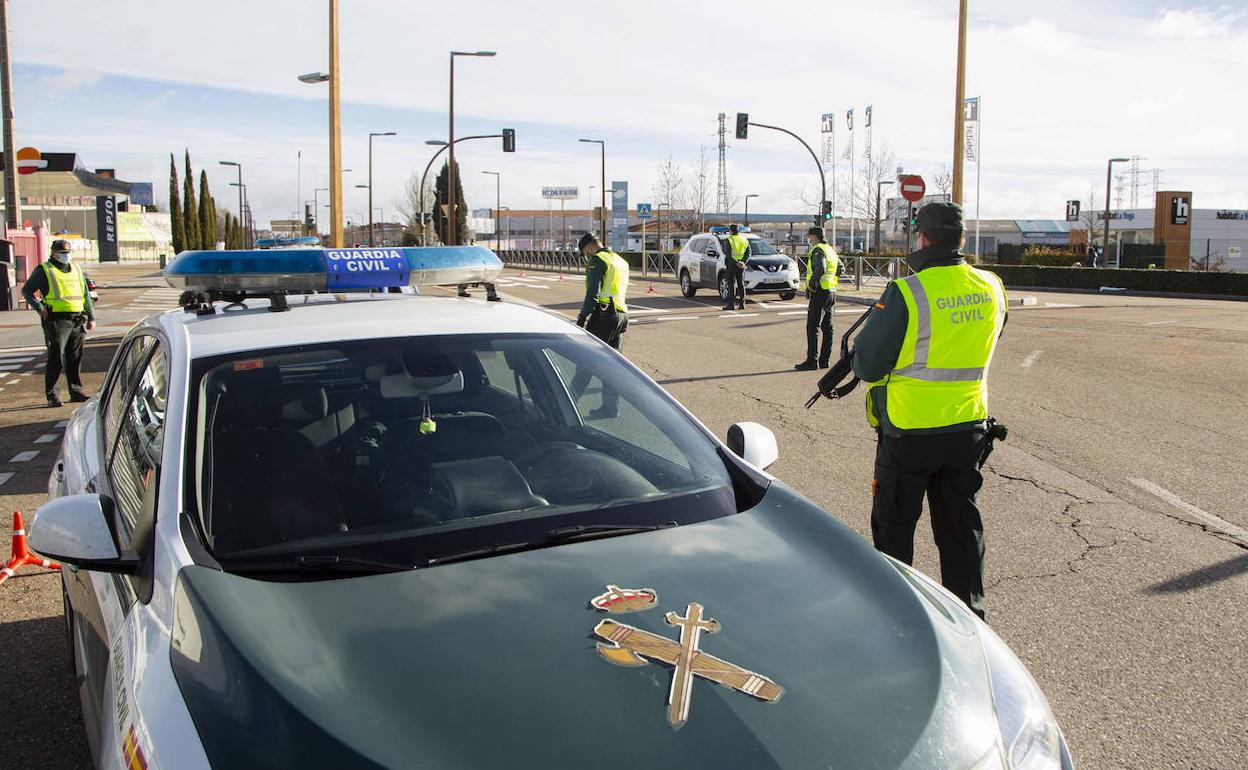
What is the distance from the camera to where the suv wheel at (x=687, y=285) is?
2897 centimetres

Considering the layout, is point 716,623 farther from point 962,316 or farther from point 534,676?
point 962,316

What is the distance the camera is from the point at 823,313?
526 inches

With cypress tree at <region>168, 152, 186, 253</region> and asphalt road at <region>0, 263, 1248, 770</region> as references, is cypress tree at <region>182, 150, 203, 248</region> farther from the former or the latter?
asphalt road at <region>0, 263, 1248, 770</region>

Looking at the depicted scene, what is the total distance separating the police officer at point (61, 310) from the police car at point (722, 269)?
1522cm

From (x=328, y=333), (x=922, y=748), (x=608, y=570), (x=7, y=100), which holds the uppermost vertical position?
(x=7, y=100)

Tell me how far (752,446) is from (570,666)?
144 centimetres

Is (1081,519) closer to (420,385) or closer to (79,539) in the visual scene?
(420,385)

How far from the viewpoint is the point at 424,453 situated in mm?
3098

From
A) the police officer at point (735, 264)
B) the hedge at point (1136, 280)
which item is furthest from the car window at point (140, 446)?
the hedge at point (1136, 280)

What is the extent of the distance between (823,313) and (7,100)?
65.7ft

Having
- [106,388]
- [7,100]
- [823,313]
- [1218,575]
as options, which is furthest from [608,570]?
[7,100]

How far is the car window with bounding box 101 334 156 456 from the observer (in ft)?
11.9

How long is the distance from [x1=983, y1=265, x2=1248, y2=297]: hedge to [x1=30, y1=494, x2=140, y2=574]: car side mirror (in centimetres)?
3632

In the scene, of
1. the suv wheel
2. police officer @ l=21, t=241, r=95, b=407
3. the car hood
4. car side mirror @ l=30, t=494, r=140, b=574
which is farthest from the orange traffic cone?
the suv wheel
